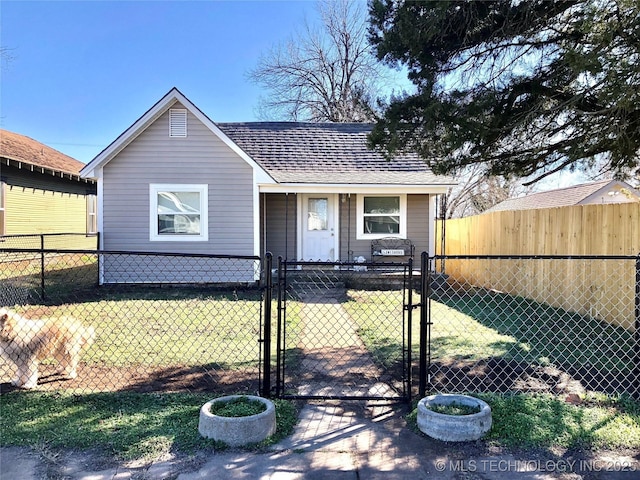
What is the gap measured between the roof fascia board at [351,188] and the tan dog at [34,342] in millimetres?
7116

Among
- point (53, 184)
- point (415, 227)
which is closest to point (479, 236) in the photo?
point (415, 227)

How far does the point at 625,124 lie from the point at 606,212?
110 inches

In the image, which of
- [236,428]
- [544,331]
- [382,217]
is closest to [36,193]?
[382,217]

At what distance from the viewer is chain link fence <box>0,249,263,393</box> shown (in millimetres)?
4062

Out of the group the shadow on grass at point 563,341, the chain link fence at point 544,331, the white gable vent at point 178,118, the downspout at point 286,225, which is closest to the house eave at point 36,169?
the white gable vent at point 178,118

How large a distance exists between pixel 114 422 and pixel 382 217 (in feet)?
31.8

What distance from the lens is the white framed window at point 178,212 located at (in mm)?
10438

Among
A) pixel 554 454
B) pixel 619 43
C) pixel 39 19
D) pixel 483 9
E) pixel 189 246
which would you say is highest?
pixel 39 19

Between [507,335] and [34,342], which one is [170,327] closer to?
[34,342]

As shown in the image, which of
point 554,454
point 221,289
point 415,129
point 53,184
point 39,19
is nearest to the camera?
point 554,454

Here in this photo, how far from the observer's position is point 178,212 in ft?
34.6

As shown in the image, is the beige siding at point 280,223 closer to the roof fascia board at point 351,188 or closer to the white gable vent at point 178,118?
the roof fascia board at point 351,188

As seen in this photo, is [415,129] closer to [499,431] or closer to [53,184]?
[499,431]

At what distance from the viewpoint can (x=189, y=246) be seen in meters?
10.5
